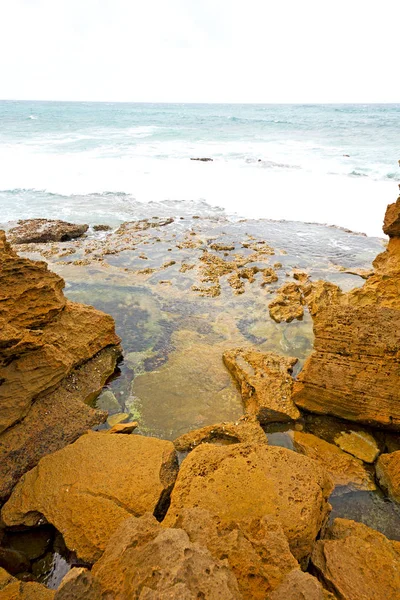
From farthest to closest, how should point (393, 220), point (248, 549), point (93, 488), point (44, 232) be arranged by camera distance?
point (44, 232) → point (393, 220) → point (93, 488) → point (248, 549)

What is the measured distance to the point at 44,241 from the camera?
36.9 feet

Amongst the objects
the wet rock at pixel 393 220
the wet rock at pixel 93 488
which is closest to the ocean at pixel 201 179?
the wet rock at pixel 393 220

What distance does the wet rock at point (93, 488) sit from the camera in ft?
10.2


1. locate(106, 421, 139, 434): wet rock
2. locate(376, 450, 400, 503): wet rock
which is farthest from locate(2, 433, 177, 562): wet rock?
locate(376, 450, 400, 503): wet rock

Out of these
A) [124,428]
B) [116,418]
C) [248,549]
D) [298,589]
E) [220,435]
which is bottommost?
[116,418]

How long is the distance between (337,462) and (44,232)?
1025 cm

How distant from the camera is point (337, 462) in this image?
402cm

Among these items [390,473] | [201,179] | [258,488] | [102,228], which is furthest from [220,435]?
[201,179]

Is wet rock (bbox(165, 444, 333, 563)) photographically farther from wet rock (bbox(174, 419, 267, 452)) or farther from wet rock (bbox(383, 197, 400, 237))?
wet rock (bbox(383, 197, 400, 237))

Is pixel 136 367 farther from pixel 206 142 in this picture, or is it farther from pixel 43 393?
pixel 206 142

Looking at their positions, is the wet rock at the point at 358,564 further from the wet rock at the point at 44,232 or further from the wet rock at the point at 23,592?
the wet rock at the point at 44,232

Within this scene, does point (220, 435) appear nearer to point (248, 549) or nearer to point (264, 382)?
point (264, 382)

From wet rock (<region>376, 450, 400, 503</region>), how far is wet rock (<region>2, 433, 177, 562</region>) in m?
2.09

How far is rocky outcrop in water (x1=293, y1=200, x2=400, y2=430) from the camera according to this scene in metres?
4.28
